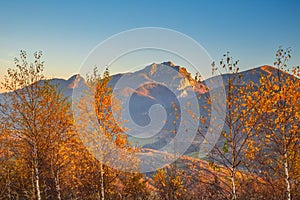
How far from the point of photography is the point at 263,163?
10.2 metres

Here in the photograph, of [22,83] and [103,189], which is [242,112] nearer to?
[103,189]

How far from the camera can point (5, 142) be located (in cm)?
1515

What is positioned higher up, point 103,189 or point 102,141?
point 102,141

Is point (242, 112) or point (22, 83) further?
point (22, 83)

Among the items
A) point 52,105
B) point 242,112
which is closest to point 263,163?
point 242,112

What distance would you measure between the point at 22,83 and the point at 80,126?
13.7 ft

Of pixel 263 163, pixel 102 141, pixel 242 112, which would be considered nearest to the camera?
pixel 242 112

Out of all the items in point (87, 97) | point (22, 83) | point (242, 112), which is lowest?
point (242, 112)

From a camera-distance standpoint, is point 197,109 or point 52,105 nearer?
point 197,109

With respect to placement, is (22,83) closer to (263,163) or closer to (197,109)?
(197,109)

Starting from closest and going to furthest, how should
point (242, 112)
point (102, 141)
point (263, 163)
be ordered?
point (242, 112)
point (263, 163)
point (102, 141)

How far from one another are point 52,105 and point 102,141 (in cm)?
410

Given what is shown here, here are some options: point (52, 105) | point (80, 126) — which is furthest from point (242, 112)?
point (52, 105)

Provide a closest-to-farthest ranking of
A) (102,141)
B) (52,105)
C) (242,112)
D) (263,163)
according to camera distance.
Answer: (242,112) → (263,163) → (102,141) → (52,105)
